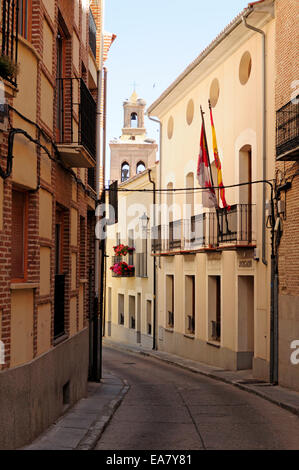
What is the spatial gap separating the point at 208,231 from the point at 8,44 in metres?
14.1

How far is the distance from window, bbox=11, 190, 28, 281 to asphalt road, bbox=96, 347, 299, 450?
2.69 metres

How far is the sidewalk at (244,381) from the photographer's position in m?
14.2

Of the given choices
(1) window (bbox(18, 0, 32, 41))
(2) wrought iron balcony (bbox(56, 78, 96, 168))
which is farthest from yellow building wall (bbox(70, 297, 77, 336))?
(1) window (bbox(18, 0, 32, 41))

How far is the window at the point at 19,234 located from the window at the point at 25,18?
7.18ft

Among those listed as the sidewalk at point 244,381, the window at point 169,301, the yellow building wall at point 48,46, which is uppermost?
the yellow building wall at point 48,46

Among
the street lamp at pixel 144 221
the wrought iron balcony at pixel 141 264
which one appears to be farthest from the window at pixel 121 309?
the street lamp at pixel 144 221

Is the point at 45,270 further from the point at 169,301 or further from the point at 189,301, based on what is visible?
the point at 169,301

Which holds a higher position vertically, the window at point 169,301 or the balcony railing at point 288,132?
the balcony railing at point 288,132

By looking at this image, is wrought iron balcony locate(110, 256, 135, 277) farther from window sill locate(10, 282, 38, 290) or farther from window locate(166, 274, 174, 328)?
window sill locate(10, 282, 38, 290)

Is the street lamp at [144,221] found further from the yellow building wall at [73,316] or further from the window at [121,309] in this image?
the yellow building wall at [73,316]

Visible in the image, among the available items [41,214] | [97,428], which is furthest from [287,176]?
[97,428]

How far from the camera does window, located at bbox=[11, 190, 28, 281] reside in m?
9.41

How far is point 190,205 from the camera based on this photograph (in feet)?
81.4
